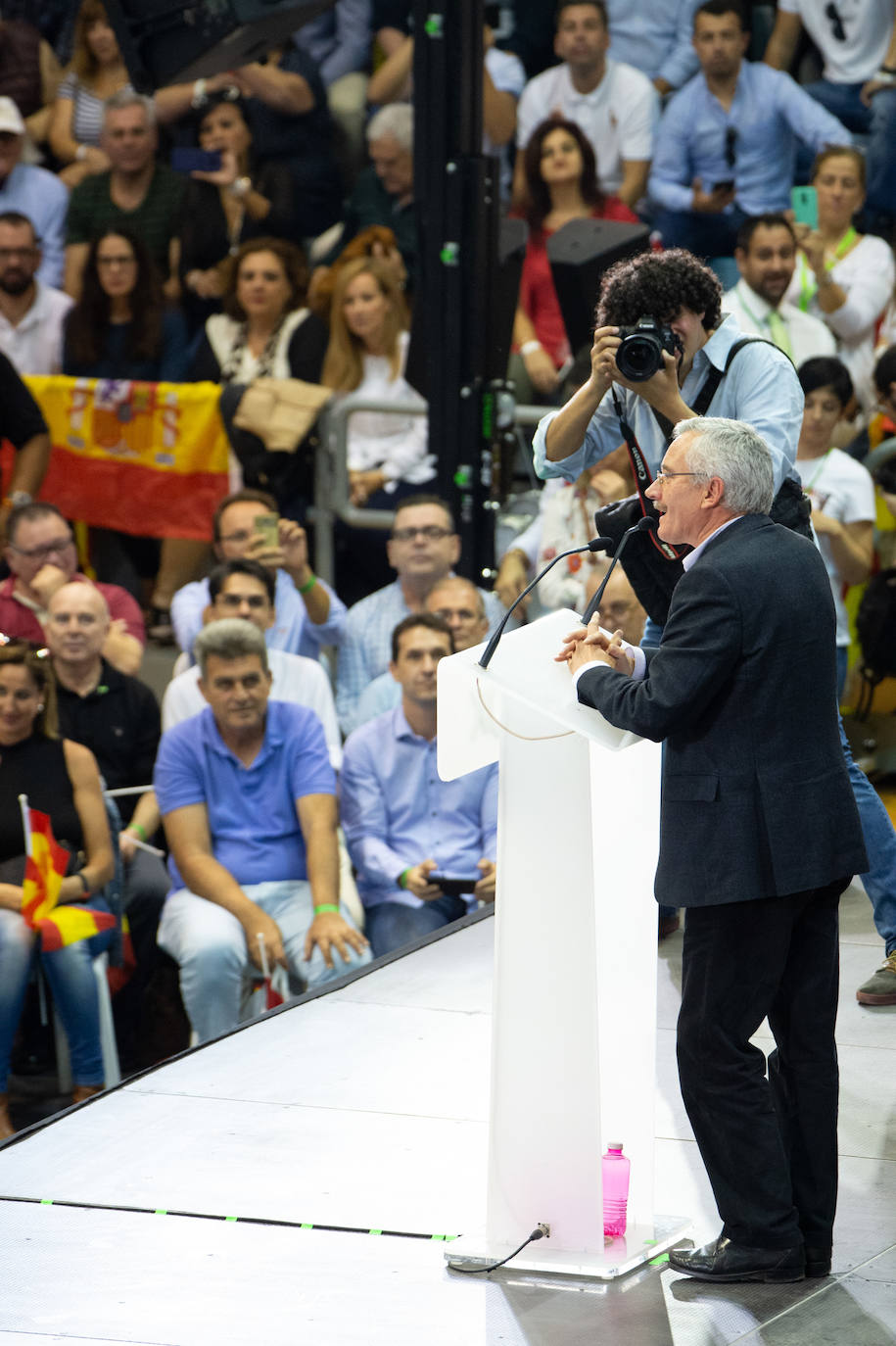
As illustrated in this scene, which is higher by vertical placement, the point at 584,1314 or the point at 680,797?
the point at 680,797

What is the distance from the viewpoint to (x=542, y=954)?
2.96 m

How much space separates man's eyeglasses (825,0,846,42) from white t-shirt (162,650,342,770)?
356 cm

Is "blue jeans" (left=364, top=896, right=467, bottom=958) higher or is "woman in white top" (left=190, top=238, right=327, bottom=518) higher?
"woman in white top" (left=190, top=238, right=327, bottom=518)

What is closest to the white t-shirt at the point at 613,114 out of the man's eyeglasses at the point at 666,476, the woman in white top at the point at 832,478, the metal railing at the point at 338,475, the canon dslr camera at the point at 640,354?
the metal railing at the point at 338,475

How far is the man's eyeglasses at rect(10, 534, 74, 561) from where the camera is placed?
6.25 m

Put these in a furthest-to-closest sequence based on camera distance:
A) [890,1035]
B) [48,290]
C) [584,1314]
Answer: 1. [48,290]
2. [890,1035]
3. [584,1314]

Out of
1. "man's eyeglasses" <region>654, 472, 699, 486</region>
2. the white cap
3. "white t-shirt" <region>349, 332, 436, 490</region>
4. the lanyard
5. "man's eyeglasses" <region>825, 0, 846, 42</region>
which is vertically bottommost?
"man's eyeglasses" <region>654, 472, 699, 486</region>

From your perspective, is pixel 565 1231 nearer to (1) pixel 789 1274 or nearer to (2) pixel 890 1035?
(1) pixel 789 1274

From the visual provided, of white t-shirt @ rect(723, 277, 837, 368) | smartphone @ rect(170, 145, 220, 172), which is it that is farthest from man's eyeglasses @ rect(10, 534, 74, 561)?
white t-shirt @ rect(723, 277, 837, 368)

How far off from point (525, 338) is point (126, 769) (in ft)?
8.28

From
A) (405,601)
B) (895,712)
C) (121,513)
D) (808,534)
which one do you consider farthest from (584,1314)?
(121,513)

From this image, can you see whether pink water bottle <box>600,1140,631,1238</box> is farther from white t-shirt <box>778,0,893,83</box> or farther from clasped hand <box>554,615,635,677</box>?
white t-shirt <box>778,0,893,83</box>

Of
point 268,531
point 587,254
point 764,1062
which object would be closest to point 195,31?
point 587,254

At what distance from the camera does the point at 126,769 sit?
5793mm
